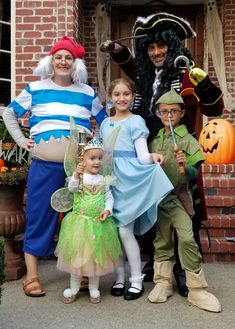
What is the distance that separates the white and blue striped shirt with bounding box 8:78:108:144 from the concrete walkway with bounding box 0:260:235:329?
3.81ft

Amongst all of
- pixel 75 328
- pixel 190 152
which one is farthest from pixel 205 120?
pixel 75 328

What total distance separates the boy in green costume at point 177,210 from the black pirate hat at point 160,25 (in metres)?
0.55

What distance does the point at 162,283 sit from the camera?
3387 millimetres

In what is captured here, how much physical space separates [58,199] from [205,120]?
4254mm

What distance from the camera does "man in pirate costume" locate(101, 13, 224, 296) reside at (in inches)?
136

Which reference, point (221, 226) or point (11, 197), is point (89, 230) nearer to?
point (11, 197)

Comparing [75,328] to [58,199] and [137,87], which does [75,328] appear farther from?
[137,87]

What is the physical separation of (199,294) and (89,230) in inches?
33.6

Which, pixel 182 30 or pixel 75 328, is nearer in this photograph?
pixel 75 328

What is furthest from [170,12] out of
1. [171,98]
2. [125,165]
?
[125,165]

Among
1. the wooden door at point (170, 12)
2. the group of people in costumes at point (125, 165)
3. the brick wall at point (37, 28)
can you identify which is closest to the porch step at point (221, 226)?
the group of people in costumes at point (125, 165)

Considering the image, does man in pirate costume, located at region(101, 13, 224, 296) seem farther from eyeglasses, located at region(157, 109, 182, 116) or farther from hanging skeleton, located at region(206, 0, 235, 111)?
hanging skeleton, located at region(206, 0, 235, 111)

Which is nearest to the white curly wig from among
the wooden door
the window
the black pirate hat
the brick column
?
the black pirate hat

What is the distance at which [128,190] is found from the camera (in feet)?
10.9
